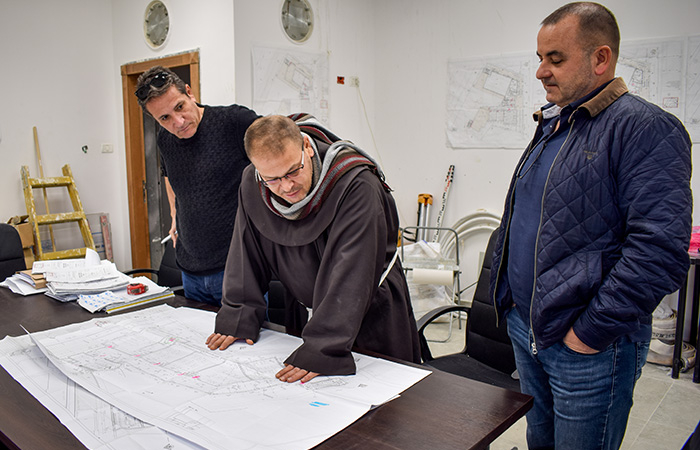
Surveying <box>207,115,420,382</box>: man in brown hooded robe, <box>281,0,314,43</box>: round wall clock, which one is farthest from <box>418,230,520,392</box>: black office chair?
<box>281,0,314,43</box>: round wall clock

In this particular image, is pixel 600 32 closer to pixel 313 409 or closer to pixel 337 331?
pixel 337 331

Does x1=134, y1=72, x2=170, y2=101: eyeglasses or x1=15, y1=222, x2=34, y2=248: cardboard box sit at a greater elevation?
x1=134, y1=72, x2=170, y2=101: eyeglasses

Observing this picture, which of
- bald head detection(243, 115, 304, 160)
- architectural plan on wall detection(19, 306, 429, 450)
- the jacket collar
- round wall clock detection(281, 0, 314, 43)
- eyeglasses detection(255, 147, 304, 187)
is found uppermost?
round wall clock detection(281, 0, 314, 43)

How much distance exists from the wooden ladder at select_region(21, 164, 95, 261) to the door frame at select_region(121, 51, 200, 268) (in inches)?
16.1

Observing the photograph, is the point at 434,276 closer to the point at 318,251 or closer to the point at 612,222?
the point at 318,251

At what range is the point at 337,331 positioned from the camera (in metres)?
1.34

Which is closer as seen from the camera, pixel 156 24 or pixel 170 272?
pixel 170 272

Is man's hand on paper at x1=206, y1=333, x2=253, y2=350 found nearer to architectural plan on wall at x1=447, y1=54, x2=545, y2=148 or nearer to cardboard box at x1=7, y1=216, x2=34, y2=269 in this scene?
architectural plan on wall at x1=447, y1=54, x2=545, y2=148

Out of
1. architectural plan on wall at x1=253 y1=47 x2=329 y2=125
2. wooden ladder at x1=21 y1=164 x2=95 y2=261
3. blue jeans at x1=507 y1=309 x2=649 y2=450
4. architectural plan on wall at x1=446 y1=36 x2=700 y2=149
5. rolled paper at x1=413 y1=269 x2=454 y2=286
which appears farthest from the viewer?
wooden ladder at x1=21 y1=164 x2=95 y2=261

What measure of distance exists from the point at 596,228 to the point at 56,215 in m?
4.28

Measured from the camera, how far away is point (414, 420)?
3.58 ft

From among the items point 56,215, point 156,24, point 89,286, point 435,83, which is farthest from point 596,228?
point 56,215

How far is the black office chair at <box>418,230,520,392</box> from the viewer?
2012mm

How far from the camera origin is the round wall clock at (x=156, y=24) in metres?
4.11
